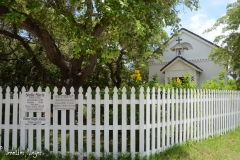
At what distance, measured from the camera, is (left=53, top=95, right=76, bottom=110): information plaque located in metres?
5.64

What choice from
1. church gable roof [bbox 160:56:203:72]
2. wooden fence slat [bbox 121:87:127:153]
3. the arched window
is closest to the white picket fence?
wooden fence slat [bbox 121:87:127:153]

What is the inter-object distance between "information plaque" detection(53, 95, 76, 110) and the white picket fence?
0.38ft

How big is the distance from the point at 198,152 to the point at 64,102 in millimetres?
3680

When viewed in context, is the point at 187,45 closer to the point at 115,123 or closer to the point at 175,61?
the point at 175,61

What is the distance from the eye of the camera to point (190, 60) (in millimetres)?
21094

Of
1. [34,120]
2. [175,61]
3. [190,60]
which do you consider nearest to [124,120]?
[34,120]

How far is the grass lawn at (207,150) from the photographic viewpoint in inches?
231

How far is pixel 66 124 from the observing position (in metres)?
5.84

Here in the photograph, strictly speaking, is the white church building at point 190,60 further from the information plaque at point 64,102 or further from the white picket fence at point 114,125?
the information plaque at point 64,102

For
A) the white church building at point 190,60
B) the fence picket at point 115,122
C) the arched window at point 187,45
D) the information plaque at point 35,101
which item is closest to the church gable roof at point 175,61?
the white church building at point 190,60

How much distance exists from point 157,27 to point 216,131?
14.6 ft

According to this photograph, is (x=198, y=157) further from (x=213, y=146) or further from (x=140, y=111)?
(x=140, y=111)

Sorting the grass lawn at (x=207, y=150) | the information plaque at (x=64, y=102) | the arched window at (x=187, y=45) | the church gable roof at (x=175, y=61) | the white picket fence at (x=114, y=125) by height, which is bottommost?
the grass lawn at (x=207, y=150)

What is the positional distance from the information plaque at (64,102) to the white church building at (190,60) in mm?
15113
